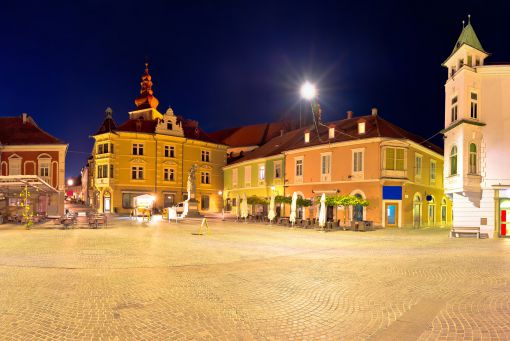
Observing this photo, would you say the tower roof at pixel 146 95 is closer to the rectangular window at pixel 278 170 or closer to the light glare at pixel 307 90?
the rectangular window at pixel 278 170

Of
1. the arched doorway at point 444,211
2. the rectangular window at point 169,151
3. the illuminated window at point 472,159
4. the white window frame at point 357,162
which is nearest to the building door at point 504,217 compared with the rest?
the illuminated window at point 472,159

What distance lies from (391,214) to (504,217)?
33.1 ft

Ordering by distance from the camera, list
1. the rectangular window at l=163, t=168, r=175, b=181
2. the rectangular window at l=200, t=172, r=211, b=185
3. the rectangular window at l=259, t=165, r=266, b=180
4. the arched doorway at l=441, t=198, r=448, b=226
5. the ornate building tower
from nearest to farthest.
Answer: the ornate building tower
the arched doorway at l=441, t=198, r=448, b=226
the rectangular window at l=259, t=165, r=266, b=180
the rectangular window at l=163, t=168, r=175, b=181
the rectangular window at l=200, t=172, r=211, b=185

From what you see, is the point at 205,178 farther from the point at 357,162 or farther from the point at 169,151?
the point at 357,162

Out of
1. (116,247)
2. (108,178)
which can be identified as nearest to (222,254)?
(116,247)

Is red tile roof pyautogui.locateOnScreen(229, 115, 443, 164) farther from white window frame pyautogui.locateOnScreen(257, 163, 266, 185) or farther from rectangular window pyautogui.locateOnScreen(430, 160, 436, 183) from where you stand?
white window frame pyautogui.locateOnScreen(257, 163, 266, 185)

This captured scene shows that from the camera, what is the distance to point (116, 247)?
49.6ft

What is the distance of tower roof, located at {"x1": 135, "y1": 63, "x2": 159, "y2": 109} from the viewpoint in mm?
65750

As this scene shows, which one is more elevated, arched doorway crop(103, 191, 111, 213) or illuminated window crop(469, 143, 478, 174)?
illuminated window crop(469, 143, 478, 174)

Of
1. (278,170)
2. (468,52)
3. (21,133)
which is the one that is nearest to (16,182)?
(21,133)

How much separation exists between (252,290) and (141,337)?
324 centimetres

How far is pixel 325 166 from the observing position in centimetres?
3662

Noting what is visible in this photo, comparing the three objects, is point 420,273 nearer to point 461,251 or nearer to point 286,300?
point 286,300

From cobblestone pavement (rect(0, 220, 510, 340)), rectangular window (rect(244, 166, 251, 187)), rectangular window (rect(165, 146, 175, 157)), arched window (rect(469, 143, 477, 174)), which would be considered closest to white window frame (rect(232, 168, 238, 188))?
rectangular window (rect(244, 166, 251, 187))
